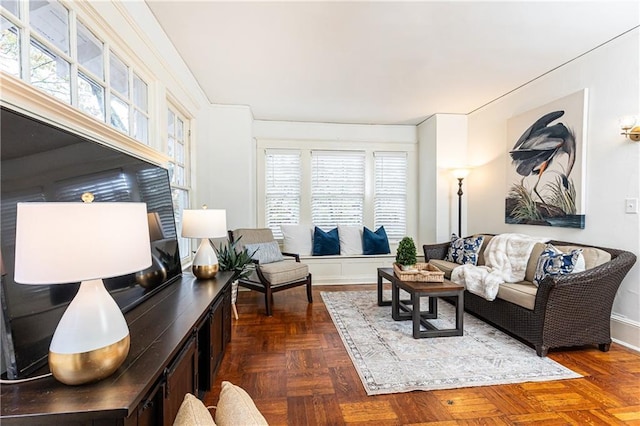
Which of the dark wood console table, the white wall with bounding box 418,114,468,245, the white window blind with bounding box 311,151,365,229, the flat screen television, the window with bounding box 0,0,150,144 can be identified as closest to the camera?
the dark wood console table

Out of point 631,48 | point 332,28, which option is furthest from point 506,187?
point 332,28

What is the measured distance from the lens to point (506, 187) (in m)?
4.05

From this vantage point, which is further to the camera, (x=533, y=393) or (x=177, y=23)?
(x=177, y=23)

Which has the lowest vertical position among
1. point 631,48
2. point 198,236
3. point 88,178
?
point 198,236

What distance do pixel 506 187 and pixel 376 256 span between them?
6.86 feet

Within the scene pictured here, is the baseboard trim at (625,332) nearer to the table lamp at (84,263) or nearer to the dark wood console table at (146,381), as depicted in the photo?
the dark wood console table at (146,381)

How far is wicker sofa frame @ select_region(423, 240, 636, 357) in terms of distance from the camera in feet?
8.08

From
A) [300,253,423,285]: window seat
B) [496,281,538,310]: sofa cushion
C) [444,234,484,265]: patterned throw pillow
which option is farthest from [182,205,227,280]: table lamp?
[444,234,484,265]: patterned throw pillow

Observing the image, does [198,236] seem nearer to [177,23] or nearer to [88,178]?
[88,178]

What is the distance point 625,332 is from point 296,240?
3895mm

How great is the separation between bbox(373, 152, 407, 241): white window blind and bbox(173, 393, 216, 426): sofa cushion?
15.9 feet

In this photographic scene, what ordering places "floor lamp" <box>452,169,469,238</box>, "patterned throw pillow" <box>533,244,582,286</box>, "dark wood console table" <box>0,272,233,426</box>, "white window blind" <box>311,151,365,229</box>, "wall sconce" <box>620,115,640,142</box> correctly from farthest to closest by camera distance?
"white window blind" <box>311,151,365,229</box> → "floor lamp" <box>452,169,469,238</box> → "patterned throw pillow" <box>533,244,582,286</box> → "wall sconce" <box>620,115,640,142</box> → "dark wood console table" <box>0,272,233,426</box>

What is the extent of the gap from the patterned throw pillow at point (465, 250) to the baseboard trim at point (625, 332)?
134cm

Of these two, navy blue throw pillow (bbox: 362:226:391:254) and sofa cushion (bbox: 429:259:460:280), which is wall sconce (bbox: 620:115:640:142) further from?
navy blue throw pillow (bbox: 362:226:391:254)
